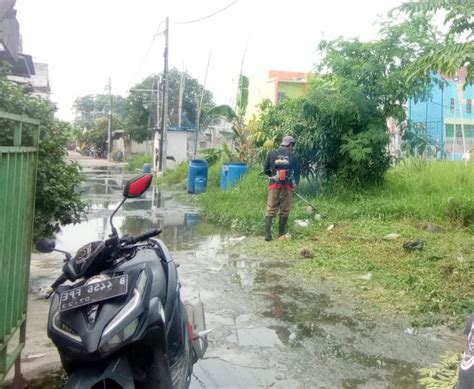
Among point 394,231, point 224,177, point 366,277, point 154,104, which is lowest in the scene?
point 366,277

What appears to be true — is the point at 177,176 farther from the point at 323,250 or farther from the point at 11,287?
the point at 11,287

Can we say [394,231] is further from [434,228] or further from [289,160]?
[289,160]

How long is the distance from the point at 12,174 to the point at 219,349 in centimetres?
217

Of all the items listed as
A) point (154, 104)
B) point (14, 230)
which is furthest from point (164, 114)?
point (14, 230)

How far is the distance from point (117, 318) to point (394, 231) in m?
6.84

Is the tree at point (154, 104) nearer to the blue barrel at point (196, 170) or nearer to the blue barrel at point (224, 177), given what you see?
the blue barrel at point (196, 170)

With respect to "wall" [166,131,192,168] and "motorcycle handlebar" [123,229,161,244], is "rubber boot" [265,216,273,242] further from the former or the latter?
"wall" [166,131,192,168]

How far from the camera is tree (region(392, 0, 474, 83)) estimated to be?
5051 mm

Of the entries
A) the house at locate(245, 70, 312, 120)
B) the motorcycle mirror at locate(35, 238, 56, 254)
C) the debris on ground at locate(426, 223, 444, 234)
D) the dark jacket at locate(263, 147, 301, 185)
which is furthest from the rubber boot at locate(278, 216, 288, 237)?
the house at locate(245, 70, 312, 120)

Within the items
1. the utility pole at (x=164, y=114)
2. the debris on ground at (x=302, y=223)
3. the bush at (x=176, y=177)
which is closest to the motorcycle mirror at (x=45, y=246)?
the debris on ground at (x=302, y=223)

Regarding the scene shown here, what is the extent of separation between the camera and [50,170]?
4.97 meters

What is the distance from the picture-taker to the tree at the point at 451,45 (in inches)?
199

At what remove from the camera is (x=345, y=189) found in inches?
448

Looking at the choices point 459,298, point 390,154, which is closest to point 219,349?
point 459,298
